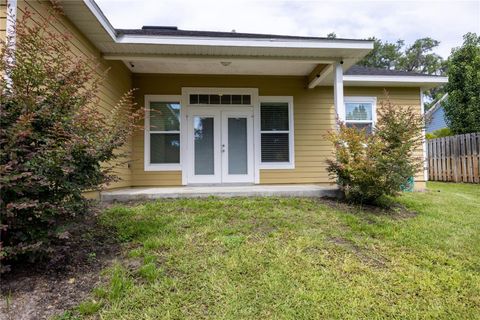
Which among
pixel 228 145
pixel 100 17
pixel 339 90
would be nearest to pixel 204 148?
pixel 228 145

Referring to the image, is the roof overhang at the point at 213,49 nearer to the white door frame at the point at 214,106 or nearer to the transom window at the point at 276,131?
the white door frame at the point at 214,106

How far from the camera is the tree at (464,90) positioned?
10.9 meters

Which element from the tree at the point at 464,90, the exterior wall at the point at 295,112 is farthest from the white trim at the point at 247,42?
the tree at the point at 464,90

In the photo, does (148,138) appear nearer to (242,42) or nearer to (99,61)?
(99,61)

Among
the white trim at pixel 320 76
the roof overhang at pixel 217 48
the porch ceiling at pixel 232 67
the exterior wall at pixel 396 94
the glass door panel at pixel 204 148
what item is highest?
the porch ceiling at pixel 232 67

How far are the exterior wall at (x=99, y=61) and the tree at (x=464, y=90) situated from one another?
39.1 ft

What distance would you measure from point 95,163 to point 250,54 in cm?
383

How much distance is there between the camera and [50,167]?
2.36m

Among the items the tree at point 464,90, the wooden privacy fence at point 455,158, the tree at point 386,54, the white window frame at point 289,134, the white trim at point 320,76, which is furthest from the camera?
the tree at point 386,54

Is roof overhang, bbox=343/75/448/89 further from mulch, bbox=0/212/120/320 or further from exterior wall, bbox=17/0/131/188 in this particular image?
mulch, bbox=0/212/120/320

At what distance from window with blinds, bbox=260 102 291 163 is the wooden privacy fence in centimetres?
611

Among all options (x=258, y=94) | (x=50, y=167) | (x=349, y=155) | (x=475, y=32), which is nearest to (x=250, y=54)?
(x=258, y=94)

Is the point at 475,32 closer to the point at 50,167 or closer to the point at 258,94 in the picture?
the point at 258,94

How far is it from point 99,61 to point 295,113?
4406 millimetres
